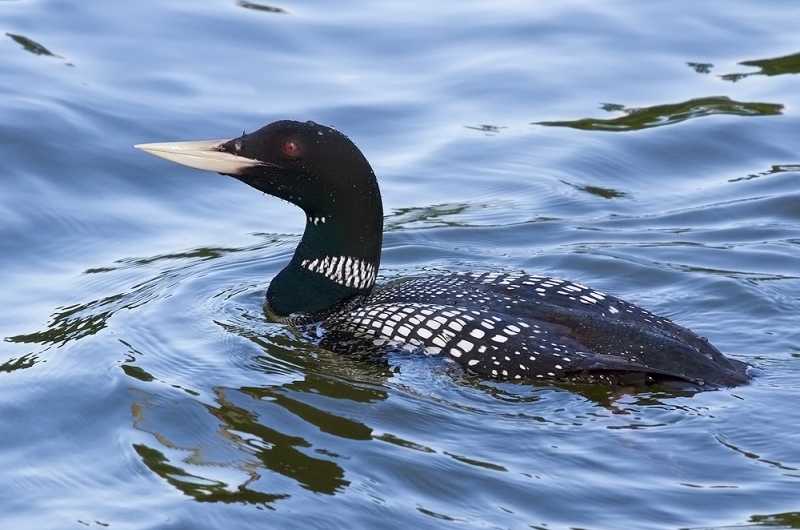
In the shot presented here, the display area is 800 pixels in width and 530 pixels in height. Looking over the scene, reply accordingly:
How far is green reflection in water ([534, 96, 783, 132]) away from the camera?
364 inches

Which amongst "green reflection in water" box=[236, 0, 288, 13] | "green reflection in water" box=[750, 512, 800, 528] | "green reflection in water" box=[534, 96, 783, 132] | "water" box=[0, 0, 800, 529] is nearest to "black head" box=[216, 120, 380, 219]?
"water" box=[0, 0, 800, 529]

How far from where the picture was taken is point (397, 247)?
729 centimetres

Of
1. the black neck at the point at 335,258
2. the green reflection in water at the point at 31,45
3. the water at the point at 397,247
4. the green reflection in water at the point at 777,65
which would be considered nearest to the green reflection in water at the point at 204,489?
the water at the point at 397,247

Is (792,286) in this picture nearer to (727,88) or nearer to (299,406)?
(299,406)

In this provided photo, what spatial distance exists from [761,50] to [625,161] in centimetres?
249

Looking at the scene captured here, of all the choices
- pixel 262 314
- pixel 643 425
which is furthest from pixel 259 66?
pixel 643 425

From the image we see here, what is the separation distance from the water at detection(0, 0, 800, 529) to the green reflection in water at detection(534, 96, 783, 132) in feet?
0.10

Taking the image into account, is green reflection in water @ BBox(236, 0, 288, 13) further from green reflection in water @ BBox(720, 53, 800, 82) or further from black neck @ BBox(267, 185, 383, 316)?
black neck @ BBox(267, 185, 383, 316)

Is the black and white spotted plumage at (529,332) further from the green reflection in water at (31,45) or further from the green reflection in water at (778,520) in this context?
the green reflection in water at (31,45)

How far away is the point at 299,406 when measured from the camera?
17.3ft

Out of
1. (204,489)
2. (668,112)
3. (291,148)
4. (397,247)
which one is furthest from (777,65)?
(204,489)

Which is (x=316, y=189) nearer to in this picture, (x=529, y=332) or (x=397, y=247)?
(x=529, y=332)

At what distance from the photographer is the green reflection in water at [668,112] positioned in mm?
9242

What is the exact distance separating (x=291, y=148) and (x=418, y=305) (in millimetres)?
934
